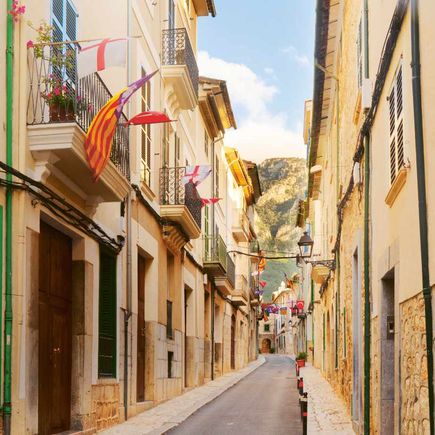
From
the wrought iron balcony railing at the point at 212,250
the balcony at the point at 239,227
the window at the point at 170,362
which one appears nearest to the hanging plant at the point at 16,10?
the window at the point at 170,362

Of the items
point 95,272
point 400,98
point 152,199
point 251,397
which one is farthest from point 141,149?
point 400,98

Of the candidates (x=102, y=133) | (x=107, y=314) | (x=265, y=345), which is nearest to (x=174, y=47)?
(x=107, y=314)

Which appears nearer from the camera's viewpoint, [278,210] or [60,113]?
[60,113]

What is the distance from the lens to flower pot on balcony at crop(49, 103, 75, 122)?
10258mm

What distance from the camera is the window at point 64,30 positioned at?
1073cm

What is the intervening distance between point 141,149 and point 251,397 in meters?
8.23

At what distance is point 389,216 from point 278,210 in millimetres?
145849

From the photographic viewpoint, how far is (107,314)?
558 inches

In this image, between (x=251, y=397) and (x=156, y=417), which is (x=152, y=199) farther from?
(x=251, y=397)

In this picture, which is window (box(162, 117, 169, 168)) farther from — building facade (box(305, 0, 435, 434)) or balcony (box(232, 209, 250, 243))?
balcony (box(232, 209, 250, 243))

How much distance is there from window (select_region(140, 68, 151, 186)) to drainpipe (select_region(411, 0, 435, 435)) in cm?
1066

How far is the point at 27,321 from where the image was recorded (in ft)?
31.7

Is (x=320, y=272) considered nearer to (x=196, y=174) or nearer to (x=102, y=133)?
(x=196, y=174)

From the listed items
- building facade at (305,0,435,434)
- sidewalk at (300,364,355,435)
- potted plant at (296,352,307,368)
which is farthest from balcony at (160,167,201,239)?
potted plant at (296,352,307,368)
